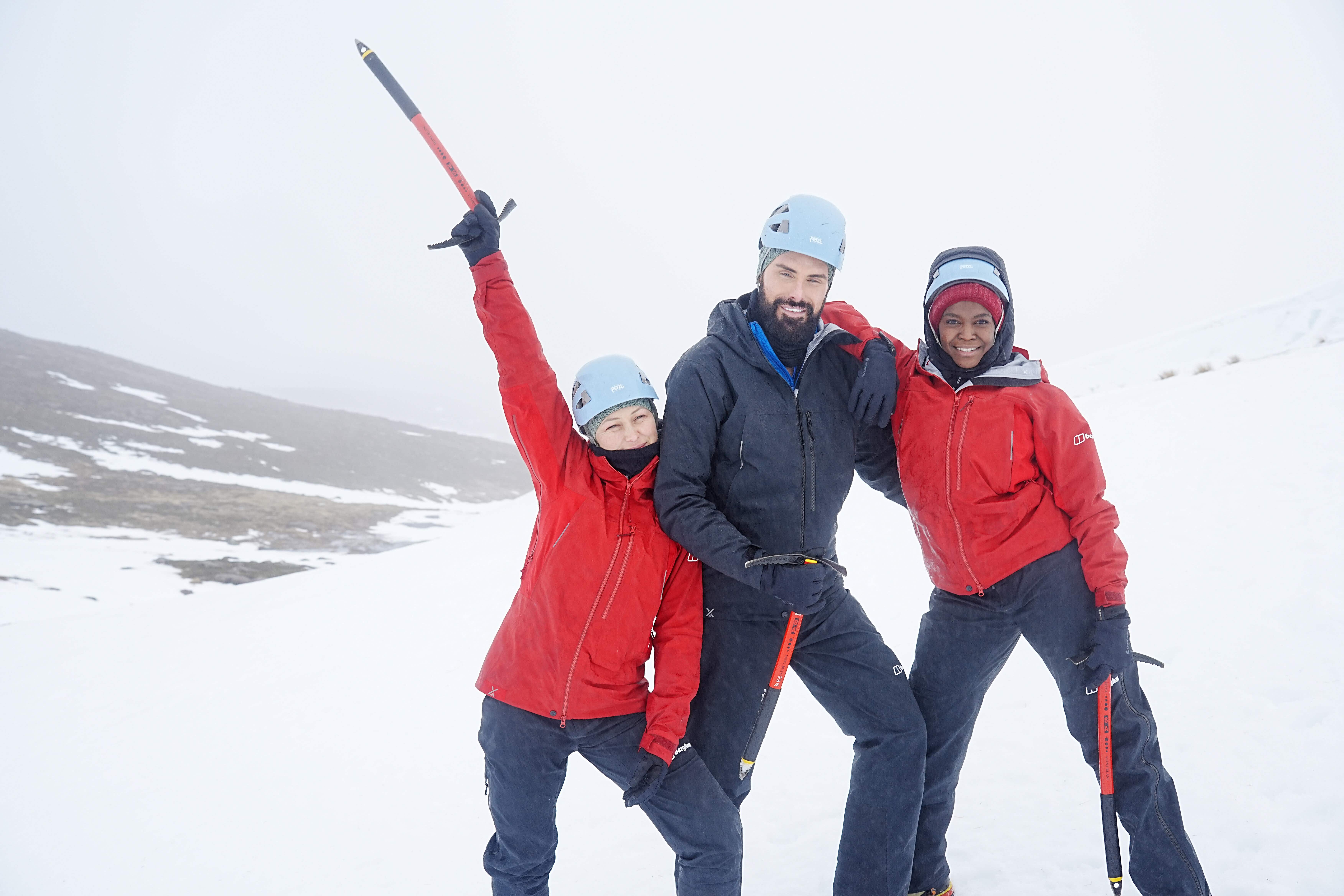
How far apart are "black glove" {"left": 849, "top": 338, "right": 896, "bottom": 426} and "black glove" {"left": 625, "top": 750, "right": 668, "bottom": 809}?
172 cm

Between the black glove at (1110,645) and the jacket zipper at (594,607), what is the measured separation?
6.47 ft

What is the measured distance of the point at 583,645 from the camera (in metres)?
2.91

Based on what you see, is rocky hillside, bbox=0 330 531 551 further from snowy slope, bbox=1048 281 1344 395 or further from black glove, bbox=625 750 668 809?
black glove, bbox=625 750 668 809

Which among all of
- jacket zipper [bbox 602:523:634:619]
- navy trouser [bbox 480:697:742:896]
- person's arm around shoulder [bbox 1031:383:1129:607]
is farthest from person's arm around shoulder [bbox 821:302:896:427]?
navy trouser [bbox 480:697:742:896]

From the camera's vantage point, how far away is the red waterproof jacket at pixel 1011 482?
2.96m

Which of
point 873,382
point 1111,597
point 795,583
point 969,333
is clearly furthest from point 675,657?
point 969,333

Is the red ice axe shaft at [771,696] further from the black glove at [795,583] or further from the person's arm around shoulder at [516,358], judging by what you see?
the person's arm around shoulder at [516,358]

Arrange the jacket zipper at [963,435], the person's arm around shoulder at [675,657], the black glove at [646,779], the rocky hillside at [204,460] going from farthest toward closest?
the rocky hillside at [204,460] < the jacket zipper at [963,435] < the person's arm around shoulder at [675,657] < the black glove at [646,779]

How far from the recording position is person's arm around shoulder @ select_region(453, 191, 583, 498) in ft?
9.53

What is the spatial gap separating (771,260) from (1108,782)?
2656 mm

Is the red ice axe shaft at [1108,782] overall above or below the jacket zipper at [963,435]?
below

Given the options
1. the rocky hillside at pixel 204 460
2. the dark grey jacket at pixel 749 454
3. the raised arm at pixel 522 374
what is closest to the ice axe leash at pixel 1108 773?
the dark grey jacket at pixel 749 454

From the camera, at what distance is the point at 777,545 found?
3066 mm

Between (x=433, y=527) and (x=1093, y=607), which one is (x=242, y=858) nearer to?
(x=1093, y=607)
